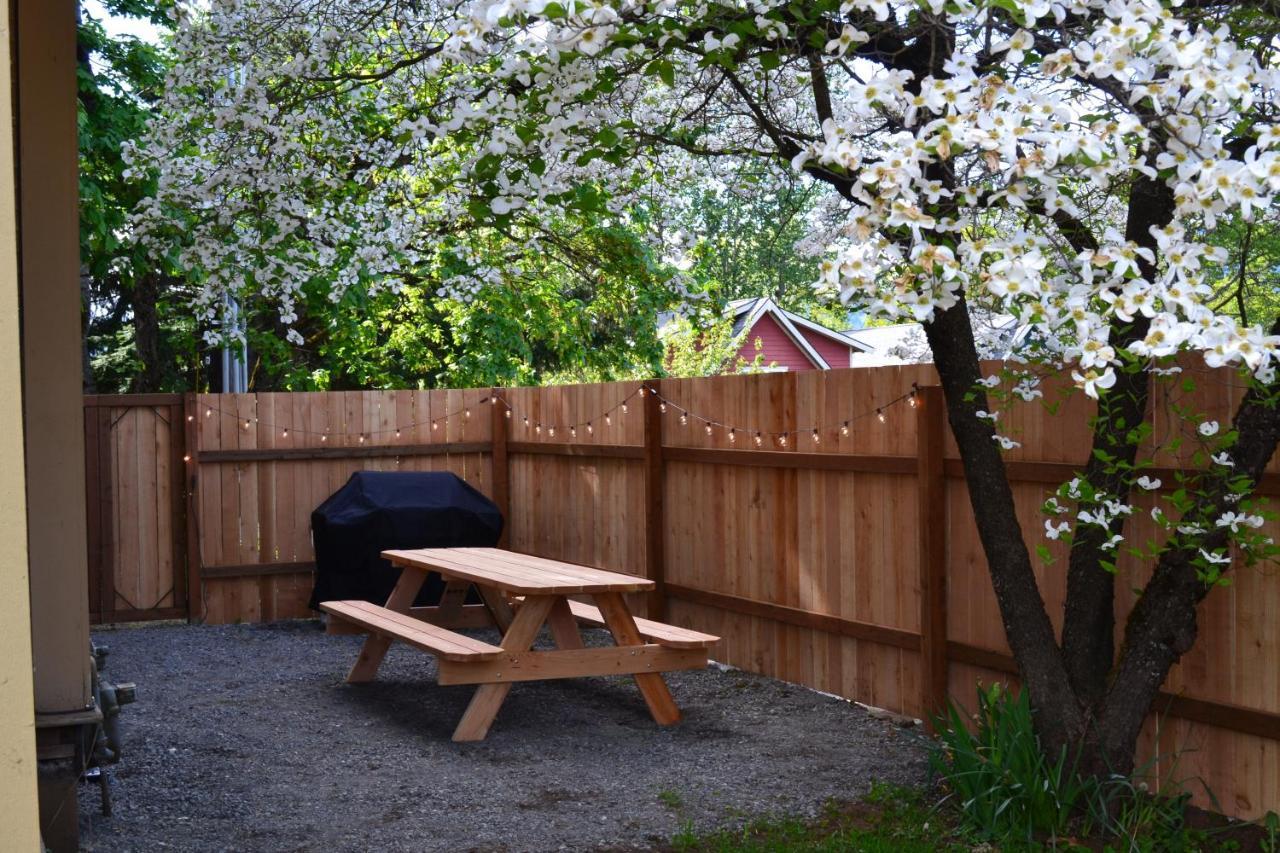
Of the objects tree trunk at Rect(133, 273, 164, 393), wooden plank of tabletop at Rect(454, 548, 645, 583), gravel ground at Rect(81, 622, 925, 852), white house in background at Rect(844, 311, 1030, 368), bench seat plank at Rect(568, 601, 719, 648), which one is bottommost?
gravel ground at Rect(81, 622, 925, 852)

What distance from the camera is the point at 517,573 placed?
7.18m

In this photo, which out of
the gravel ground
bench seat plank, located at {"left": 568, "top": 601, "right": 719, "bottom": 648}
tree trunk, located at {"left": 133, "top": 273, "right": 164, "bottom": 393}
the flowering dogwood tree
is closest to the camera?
the flowering dogwood tree

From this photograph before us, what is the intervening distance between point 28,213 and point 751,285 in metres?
41.7

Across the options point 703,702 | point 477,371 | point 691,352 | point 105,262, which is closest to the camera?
point 703,702

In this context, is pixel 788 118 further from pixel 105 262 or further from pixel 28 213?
pixel 105 262

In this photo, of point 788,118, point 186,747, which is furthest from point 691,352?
point 186,747

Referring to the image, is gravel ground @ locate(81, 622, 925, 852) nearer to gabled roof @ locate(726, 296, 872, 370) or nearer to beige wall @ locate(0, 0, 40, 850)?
beige wall @ locate(0, 0, 40, 850)

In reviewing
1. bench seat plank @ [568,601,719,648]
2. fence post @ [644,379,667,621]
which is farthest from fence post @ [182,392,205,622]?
bench seat plank @ [568,601,719,648]

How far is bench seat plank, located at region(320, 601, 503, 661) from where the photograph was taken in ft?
21.2

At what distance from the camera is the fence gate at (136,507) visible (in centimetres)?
1014

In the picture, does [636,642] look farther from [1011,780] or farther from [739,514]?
[1011,780]

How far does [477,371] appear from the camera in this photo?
16609 millimetres

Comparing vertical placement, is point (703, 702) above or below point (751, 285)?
below

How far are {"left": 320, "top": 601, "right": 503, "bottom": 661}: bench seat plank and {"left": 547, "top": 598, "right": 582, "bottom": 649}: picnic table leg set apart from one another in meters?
0.37
